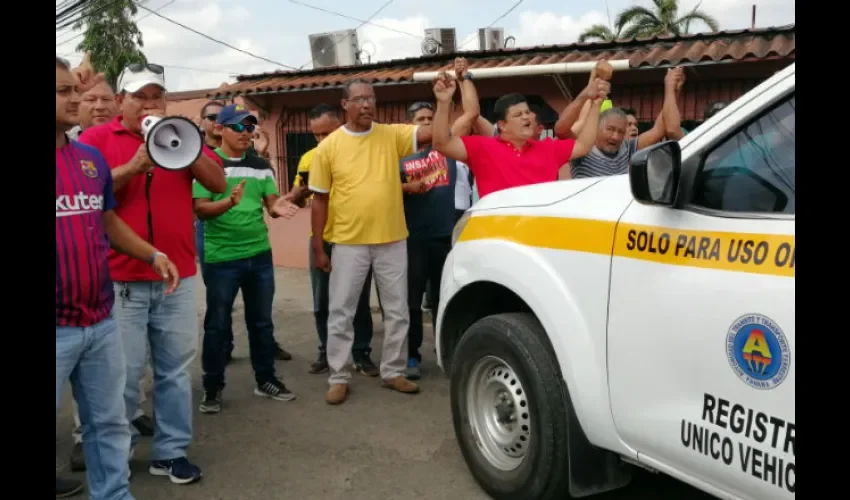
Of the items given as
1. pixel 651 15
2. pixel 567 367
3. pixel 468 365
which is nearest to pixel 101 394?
pixel 468 365

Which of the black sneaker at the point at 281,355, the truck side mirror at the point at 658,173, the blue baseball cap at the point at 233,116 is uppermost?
the blue baseball cap at the point at 233,116

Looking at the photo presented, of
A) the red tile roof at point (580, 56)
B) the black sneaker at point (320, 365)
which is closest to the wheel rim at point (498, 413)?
the black sneaker at point (320, 365)

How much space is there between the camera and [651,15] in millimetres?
25000

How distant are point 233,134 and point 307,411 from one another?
1787 millimetres

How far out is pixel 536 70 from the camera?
8.46m

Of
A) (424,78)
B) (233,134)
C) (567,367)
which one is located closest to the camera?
(567,367)

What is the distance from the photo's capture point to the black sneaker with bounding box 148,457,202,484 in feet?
11.8

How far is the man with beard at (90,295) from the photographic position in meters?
2.56

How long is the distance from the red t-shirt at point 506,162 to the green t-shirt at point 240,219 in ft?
4.49

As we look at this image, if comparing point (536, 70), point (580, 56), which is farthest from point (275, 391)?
Result: point (580, 56)

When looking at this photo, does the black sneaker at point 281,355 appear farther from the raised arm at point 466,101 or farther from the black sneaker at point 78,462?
the raised arm at point 466,101

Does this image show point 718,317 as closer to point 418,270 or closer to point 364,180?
point 364,180

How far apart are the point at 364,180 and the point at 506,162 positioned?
3.08 ft
